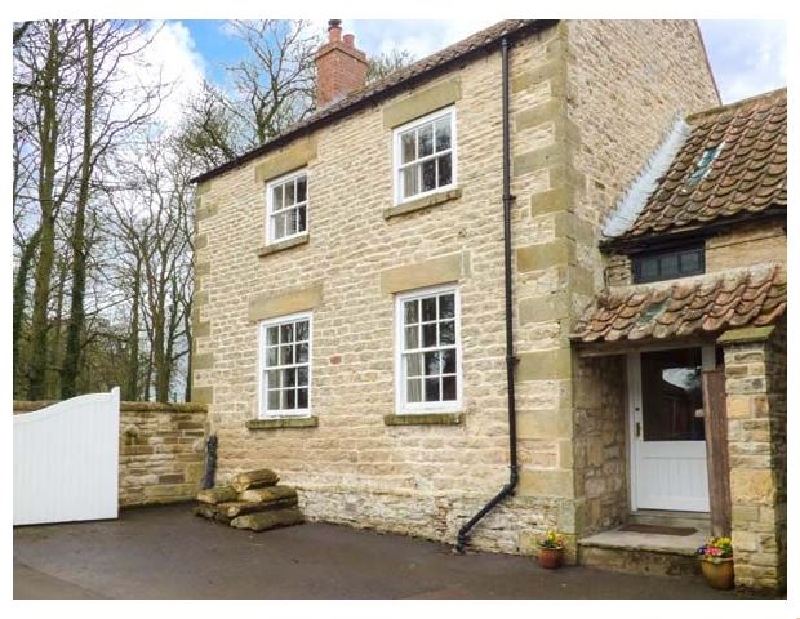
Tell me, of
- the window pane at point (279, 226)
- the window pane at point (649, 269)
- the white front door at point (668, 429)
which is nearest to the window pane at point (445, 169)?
the window pane at point (649, 269)

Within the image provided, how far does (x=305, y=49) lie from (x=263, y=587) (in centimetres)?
1628

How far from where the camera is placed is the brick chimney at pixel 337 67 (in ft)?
44.8

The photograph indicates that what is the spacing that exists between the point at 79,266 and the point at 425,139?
9640 mm

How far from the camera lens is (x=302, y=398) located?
36.8ft

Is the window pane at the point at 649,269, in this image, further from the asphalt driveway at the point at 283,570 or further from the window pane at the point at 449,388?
the asphalt driveway at the point at 283,570

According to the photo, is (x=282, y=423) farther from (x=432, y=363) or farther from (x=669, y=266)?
(x=669, y=266)

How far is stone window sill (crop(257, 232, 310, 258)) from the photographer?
1128cm

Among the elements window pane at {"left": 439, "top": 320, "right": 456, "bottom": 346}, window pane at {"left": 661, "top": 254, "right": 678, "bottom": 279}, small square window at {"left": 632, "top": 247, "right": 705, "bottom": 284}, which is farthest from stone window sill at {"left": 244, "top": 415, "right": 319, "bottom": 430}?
window pane at {"left": 661, "top": 254, "right": 678, "bottom": 279}

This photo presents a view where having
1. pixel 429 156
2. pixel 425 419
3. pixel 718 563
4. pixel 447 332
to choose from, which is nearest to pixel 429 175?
pixel 429 156

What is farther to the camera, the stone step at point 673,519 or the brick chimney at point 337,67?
the brick chimney at point 337,67

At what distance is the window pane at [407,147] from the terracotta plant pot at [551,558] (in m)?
5.16

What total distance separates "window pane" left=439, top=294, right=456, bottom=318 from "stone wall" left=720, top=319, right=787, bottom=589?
3382 mm
